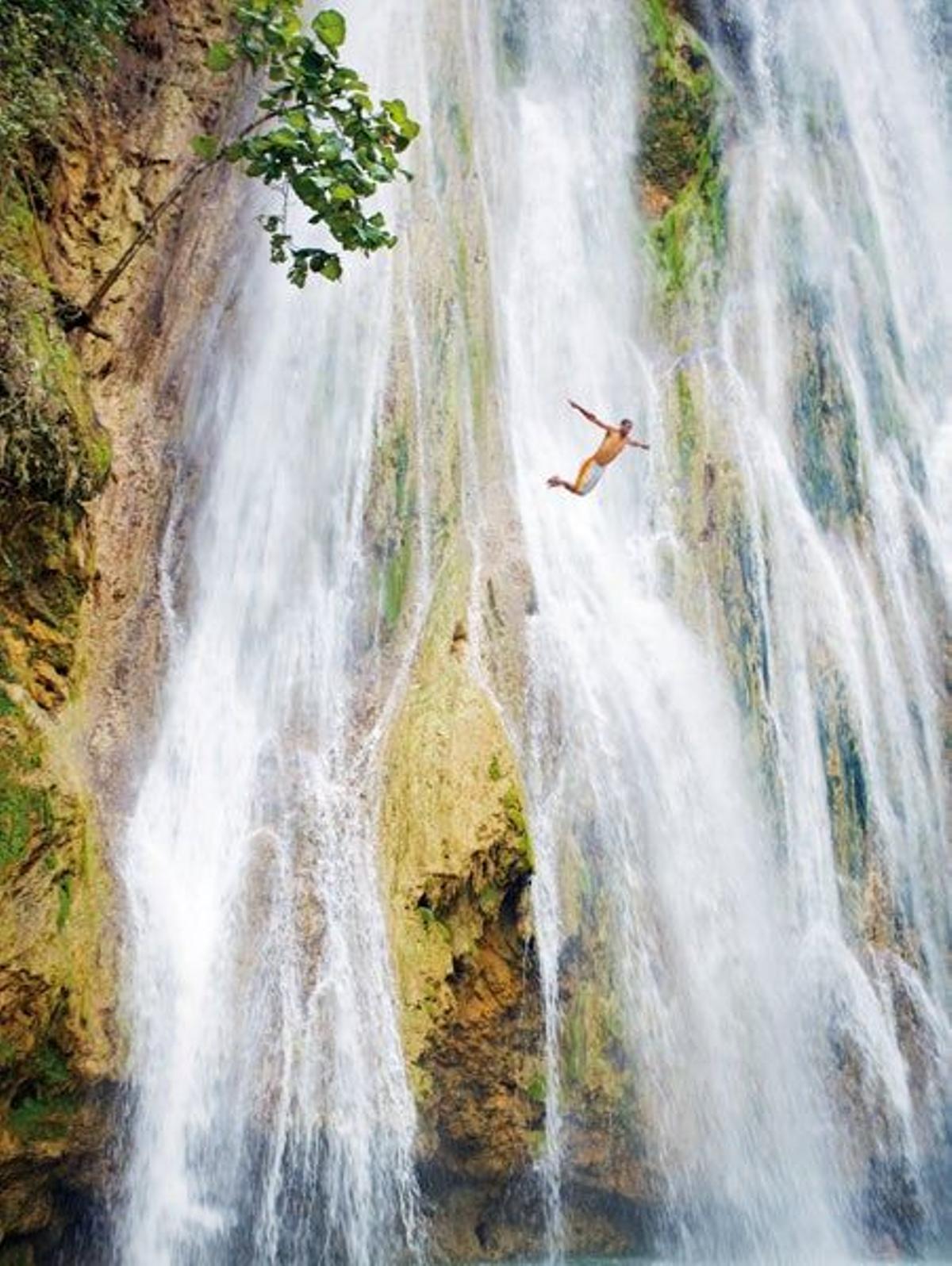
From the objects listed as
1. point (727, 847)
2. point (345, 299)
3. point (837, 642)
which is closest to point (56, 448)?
point (345, 299)

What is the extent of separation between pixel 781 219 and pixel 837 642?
7526mm

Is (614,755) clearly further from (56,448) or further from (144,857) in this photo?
(56,448)

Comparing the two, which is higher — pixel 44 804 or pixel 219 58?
pixel 219 58

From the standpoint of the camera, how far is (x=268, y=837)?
8.98 metres

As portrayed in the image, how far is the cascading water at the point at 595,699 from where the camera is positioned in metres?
8.11

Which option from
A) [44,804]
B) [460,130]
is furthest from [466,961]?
[460,130]

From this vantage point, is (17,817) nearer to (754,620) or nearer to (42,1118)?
(42,1118)

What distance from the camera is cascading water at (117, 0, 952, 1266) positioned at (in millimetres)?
8109

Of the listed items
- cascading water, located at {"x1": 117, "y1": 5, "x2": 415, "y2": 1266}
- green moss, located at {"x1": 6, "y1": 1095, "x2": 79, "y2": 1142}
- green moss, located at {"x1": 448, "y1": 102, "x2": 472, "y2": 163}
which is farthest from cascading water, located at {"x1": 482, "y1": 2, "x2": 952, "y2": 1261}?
green moss, located at {"x1": 6, "y1": 1095, "x2": 79, "y2": 1142}

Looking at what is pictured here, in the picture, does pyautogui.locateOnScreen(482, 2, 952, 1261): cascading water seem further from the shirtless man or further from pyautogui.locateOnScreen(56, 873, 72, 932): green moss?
pyautogui.locateOnScreen(56, 873, 72, 932): green moss

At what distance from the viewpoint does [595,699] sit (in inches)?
439

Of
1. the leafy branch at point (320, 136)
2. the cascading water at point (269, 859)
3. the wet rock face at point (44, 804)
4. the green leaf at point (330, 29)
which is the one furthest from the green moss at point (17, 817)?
the green leaf at point (330, 29)

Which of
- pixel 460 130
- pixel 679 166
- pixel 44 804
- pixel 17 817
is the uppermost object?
pixel 679 166

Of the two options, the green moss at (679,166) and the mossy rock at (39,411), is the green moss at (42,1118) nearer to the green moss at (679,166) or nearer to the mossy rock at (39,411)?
the mossy rock at (39,411)
